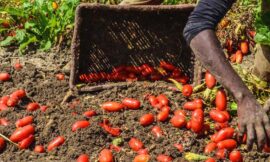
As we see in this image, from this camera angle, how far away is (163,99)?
14.1ft

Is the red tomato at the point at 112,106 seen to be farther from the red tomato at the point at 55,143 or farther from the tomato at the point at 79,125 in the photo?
the red tomato at the point at 55,143

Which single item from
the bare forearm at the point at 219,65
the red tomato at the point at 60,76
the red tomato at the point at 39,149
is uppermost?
the bare forearm at the point at 219,65

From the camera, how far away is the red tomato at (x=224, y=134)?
3.91 metres

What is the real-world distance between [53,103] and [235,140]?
1.53 metres

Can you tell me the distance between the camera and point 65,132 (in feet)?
13.1

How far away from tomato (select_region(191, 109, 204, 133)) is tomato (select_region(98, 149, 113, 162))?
0.70 m

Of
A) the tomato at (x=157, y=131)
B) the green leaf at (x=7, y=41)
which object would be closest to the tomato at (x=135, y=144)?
the tomato at (x=157, y=131)

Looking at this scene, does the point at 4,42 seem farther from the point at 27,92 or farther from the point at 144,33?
the point at 144,33

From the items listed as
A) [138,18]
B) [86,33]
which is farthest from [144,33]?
[86,33]

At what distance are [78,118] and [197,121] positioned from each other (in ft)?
3.05

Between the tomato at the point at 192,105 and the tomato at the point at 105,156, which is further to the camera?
the tomato at the point at 192,105

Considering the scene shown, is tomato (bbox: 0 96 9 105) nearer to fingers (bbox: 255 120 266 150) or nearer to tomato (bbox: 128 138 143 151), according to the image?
tomato (bbox: 128 138 143 151)

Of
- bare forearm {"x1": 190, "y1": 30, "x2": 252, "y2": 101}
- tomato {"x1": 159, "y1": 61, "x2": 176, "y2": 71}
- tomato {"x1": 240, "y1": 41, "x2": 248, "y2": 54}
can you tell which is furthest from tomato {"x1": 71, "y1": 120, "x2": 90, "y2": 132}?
tomato {"x1": 240, "y1": 41, "x2": 248, "y2": 54}

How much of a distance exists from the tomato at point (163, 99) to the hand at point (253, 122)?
1.17m
